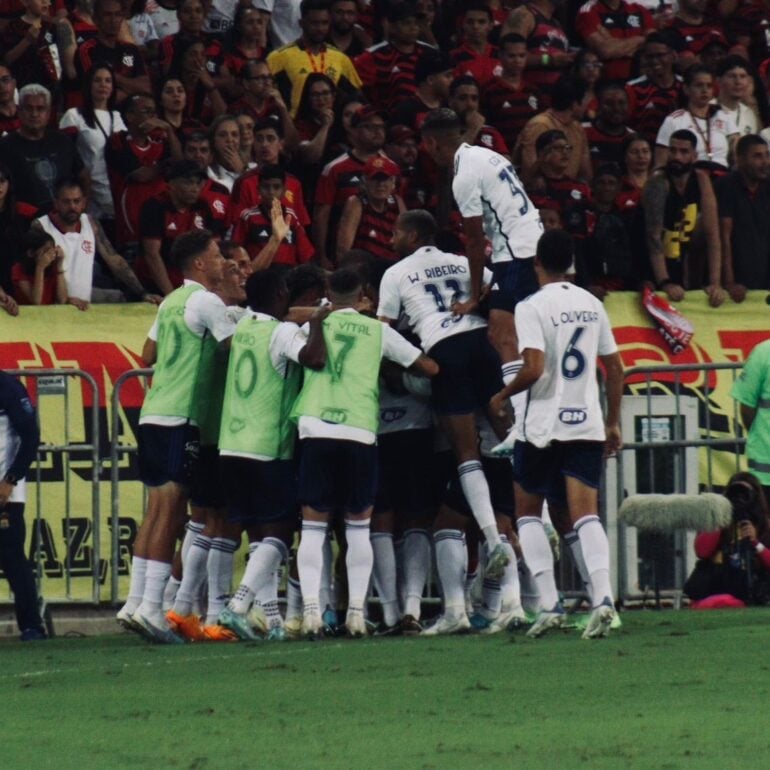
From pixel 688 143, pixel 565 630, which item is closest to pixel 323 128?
pixel 688 143

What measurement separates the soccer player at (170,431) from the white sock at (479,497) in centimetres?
162

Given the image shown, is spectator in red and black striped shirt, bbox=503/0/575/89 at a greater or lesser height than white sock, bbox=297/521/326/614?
greater

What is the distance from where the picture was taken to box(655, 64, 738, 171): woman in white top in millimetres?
18438

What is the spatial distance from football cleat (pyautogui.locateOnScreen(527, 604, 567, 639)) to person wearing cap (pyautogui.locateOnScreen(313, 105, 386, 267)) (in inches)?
234

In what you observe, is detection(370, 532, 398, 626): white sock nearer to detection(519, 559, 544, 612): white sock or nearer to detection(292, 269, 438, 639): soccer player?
detection(292, 269, 438, 639): soccer player

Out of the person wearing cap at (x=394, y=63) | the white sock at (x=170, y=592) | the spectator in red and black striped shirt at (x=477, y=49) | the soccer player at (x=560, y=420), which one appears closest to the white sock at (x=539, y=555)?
the soccer player at (x=560, y=420)

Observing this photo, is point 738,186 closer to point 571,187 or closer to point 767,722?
point 571,187

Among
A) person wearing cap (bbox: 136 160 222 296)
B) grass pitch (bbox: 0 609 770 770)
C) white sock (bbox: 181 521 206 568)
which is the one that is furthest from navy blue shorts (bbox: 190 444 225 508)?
person wearing cap (bbox: 136 160 222 296)

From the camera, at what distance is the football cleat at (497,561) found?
37.1 ft

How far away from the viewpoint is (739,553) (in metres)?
13.3

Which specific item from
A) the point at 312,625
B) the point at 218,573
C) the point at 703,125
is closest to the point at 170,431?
the point at 218,573

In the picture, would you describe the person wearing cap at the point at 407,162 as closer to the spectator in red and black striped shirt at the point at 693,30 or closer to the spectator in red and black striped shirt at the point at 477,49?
the spectator in red and black striped shirt at the point at 477,49

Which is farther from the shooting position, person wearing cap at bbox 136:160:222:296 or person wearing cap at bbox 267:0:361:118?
person wearing cap at bbox 267:0:361:118

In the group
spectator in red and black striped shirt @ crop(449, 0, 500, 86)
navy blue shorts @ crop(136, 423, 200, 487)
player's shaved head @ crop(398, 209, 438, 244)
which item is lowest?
navy blue shorts @ crop(136, 423, 200, 487)
